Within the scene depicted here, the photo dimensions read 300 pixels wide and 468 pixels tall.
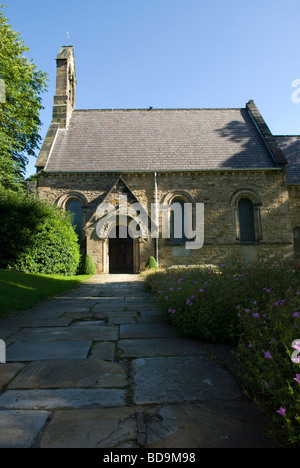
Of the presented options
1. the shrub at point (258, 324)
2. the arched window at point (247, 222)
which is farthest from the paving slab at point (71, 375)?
the arched window at point (247, 222)

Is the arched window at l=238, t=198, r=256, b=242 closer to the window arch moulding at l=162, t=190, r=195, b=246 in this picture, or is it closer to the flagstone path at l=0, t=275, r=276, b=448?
the window arch moulding at l=162, t=190, r=195, b=246

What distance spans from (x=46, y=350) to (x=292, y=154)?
69.0 ft

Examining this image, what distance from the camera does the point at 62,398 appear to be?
1.96 meters

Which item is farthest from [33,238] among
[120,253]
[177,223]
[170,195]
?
[177,223]

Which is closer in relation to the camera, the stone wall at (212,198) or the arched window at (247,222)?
the stone wall at (212,198)

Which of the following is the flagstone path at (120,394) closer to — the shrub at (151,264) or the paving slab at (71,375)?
the paving slab at (71,375)

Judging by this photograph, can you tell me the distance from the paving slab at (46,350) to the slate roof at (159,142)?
13.9m

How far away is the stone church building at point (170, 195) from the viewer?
51.1ft

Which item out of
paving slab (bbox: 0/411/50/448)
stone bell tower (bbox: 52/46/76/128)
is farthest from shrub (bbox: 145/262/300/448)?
stone bell tower (bbox: 52/46/76/128)

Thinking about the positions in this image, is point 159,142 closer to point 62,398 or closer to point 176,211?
point 176,211

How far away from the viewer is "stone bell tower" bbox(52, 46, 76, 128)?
60.0 feet
